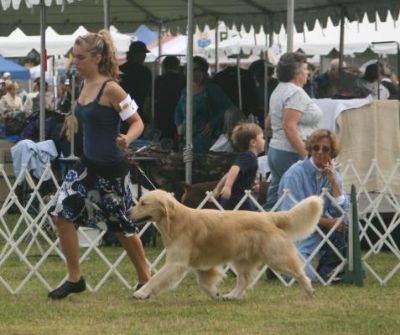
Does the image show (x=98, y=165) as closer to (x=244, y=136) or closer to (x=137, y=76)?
(x=244, y=136)

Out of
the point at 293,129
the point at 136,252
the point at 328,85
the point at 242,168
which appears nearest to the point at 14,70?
the point at 328,85

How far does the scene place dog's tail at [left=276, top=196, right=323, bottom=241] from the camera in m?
7.50

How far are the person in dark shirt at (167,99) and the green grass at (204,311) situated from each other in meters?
5.42

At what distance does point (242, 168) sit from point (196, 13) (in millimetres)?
8522

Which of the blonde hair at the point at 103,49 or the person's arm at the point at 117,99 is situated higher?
the blonde hair at the point at 103,49

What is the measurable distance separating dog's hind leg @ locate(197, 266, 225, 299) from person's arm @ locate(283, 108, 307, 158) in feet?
4.96

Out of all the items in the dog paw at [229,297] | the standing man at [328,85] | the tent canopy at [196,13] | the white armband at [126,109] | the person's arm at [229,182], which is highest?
the tent canopy at [196,13]

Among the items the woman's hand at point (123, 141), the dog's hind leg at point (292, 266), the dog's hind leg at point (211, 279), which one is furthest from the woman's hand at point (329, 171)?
the woman's hand at point (123, 141)

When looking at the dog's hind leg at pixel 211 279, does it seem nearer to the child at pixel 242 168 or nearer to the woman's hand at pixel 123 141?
the woman's hand at pixel 123 141

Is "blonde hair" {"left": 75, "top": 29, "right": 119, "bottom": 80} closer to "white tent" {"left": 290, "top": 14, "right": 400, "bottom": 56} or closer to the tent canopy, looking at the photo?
the tent canopy

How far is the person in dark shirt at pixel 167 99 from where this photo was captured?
549 inches

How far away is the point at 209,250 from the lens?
740cm

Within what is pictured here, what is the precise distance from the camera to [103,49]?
7.33 meters

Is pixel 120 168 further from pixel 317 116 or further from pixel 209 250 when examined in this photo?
pixel 317 116
